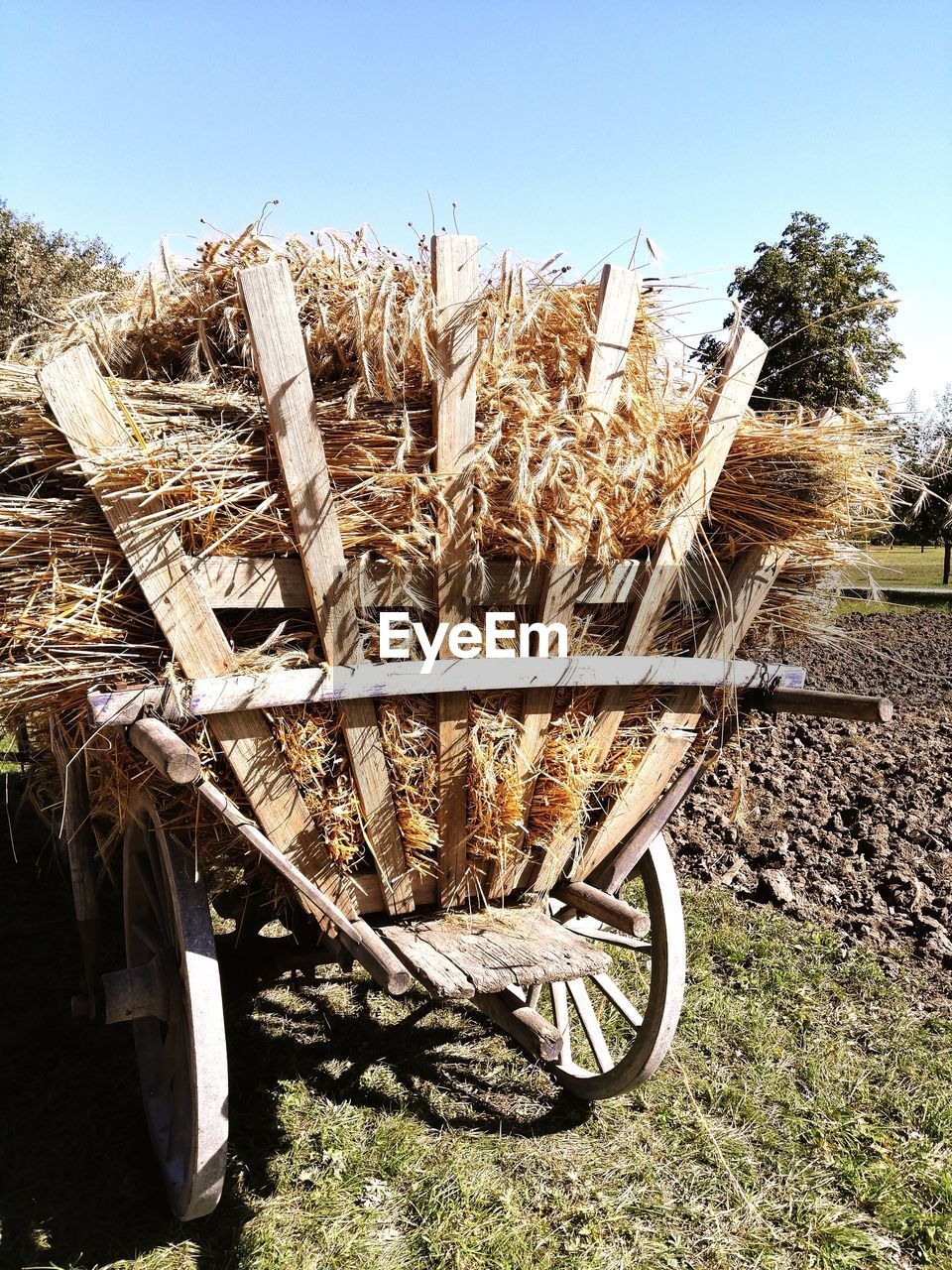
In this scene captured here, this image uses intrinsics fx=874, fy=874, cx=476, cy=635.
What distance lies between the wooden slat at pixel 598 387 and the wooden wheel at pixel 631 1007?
66 centimetres

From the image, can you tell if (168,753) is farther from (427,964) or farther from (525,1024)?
(525,1024)

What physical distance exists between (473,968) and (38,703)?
1.12 meters

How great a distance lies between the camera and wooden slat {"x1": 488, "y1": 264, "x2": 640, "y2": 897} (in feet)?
A: 6.54

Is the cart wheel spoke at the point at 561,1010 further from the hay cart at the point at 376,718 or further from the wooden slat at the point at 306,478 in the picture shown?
the wooden slat at the point at 306,478

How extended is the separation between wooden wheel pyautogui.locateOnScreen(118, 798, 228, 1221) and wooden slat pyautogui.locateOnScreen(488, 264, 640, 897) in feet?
2.87

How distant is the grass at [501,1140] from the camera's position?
245 centimetres

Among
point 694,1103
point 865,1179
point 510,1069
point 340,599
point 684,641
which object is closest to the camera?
point 340,599

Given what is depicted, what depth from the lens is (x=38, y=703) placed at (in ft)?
6.06

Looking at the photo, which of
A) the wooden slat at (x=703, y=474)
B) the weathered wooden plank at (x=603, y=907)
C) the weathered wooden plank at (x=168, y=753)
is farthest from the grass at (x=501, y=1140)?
the wooden slat at (x=703, y=474)


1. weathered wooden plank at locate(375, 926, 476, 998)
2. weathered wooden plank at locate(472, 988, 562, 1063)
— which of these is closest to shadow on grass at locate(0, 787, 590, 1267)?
weathered wooden plank at locate(472, 988, 562, 1063)

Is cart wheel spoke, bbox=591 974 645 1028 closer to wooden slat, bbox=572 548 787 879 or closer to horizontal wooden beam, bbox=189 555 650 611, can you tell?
wooden slat, bbox=572 548 787 879

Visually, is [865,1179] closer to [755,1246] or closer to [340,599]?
[755,1246]

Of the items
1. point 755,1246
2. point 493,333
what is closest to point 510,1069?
point 755,1246

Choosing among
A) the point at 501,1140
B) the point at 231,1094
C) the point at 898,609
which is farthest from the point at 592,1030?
the point at 898,609
